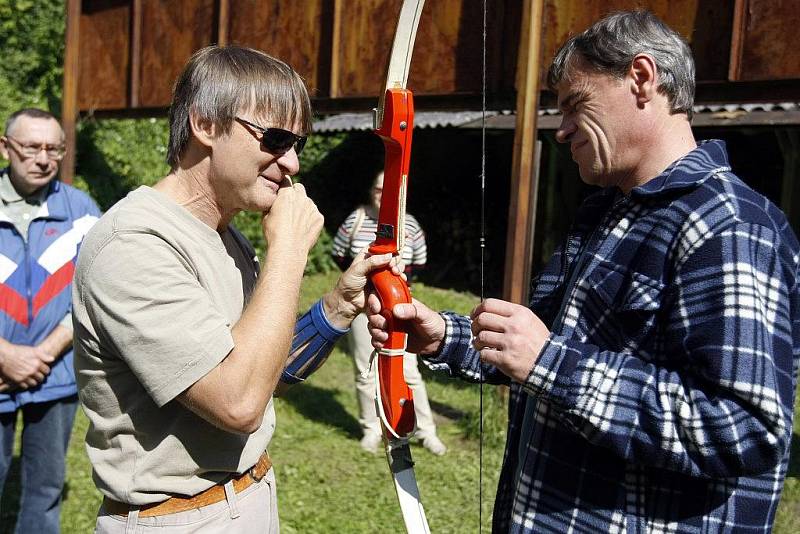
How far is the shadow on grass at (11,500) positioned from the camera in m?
4.20

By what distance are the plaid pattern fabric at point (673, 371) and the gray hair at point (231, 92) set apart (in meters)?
0.76

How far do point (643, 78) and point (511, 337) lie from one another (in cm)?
57

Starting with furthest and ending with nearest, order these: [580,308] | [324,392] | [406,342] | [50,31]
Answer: [50,31] → [324,392] → [406,342] → [580,308]

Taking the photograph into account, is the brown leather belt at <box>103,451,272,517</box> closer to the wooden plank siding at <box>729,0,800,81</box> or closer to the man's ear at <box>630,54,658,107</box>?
the man's ear at <box>630,54,658,107</box>

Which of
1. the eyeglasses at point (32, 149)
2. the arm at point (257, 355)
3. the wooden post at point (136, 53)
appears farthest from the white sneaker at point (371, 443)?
the wooden post at point (136, 53)

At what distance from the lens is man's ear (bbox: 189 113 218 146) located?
177 centimetres

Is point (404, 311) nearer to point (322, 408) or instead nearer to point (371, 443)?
point (371, 443)

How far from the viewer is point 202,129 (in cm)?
178

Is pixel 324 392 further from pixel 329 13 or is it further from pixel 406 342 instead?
pixel 406 342

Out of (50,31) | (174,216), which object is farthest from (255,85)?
(50,31)

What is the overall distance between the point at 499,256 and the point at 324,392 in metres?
5.96

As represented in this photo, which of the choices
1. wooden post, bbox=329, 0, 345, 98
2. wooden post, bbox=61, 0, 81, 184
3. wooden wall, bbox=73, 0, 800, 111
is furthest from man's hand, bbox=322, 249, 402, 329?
wooden post, bbox=61, 0, 81, 184

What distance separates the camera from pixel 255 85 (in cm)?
179

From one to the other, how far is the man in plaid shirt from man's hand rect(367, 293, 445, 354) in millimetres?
325
